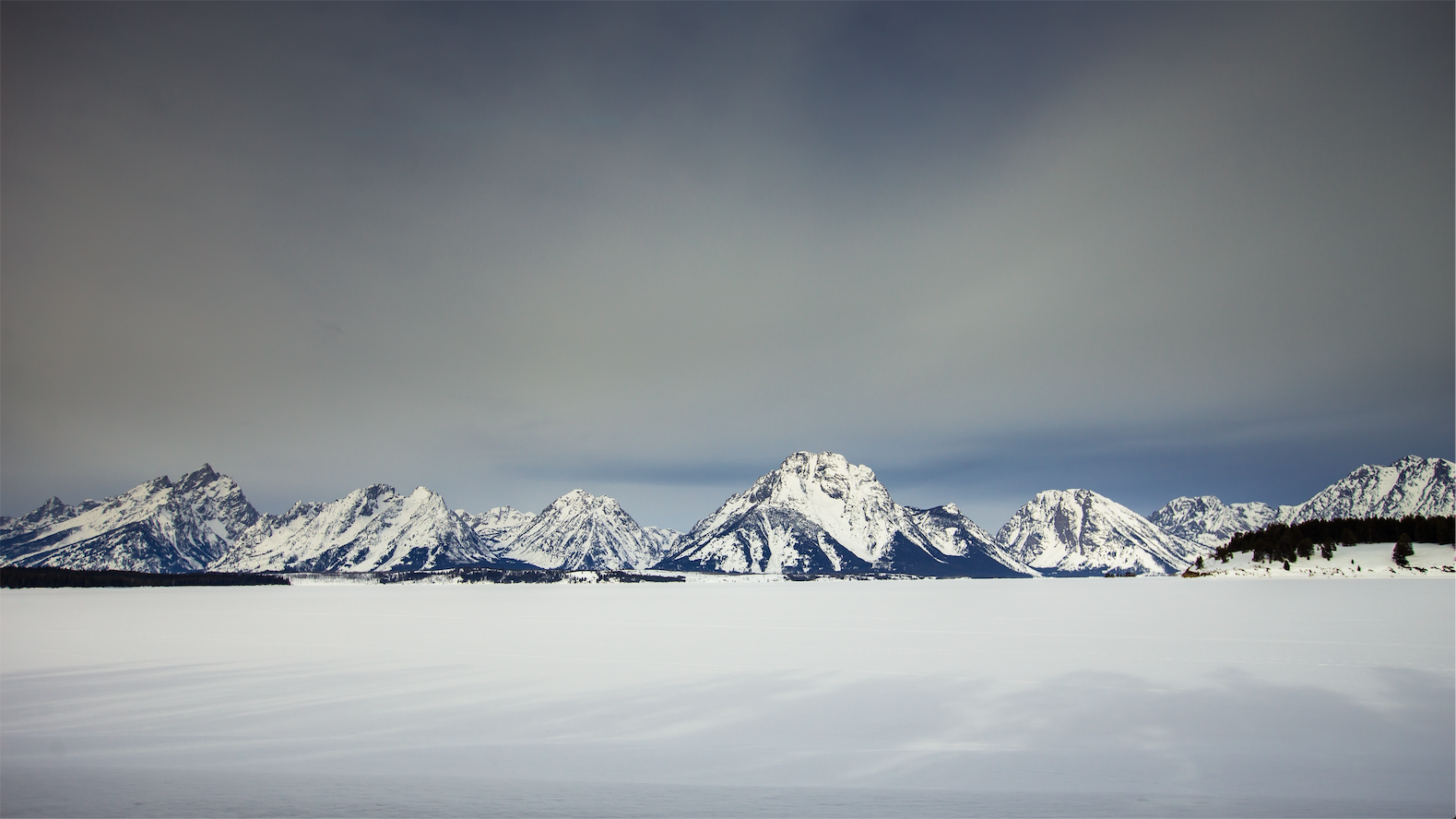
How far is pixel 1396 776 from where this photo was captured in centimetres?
1395

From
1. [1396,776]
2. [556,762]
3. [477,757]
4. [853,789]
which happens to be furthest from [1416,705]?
[477,757]

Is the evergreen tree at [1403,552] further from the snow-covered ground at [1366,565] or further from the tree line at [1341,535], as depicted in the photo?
the snow-covered ground at [1366,565]

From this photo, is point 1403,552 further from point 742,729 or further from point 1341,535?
point 742,729

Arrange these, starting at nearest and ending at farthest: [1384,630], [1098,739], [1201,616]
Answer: [1098,739] → [1384,630] → [1201,616]

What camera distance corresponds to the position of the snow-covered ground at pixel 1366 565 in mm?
129500

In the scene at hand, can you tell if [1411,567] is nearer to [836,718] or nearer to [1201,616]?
[1201,616]

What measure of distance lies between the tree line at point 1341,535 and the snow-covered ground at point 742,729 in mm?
138560

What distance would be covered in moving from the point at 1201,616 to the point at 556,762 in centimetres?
5457

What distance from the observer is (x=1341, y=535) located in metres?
152

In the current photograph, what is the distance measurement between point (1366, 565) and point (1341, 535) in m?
17.0

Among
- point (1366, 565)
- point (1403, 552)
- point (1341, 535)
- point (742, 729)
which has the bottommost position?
point (1366, 565)

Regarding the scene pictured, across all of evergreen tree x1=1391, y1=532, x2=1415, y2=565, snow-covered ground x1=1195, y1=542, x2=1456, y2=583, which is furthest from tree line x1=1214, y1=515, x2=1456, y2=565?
snow-covered ground x1=1195, y1=542, x2=1456, y2=583

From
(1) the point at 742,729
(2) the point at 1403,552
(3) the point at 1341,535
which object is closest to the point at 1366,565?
(2) the point at 1403,552

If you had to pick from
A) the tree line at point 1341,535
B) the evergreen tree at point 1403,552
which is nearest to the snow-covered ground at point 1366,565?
the evergreen tree at point 1403,552
